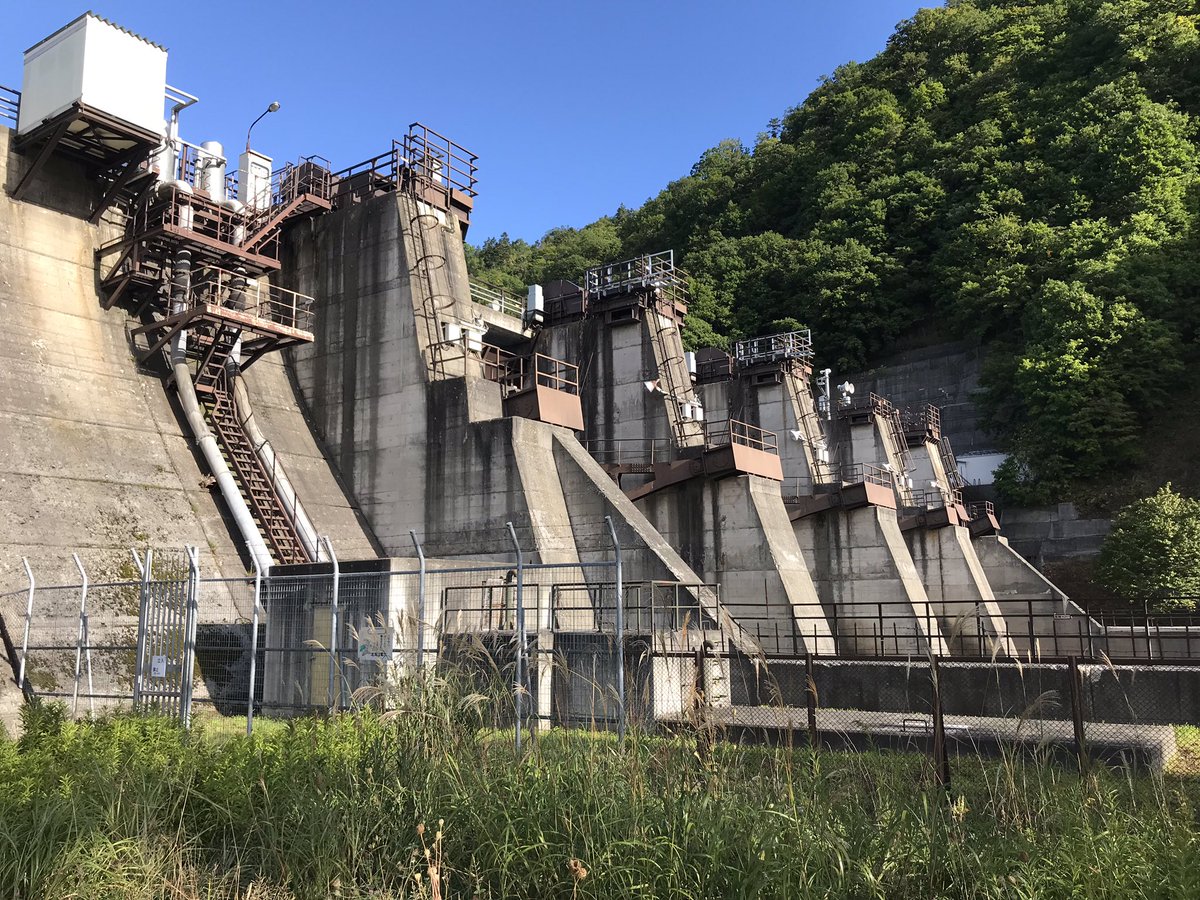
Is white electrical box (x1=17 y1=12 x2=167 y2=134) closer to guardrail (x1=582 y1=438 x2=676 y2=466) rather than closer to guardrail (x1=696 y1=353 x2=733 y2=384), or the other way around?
guardrail (x1=582 y1=438 x2=676 y2=466)

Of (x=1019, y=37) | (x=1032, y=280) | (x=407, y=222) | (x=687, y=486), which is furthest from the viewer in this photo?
(x=1019, y=37)

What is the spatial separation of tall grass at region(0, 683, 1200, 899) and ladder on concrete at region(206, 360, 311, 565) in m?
15.3

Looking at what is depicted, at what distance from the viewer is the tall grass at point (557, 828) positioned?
5398mm

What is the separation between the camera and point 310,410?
2864 cm

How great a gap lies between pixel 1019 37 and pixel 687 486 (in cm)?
5740

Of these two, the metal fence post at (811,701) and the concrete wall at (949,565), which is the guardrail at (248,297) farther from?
the concrete wall at (949,565)

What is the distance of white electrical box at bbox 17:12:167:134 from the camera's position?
2267 centimetres

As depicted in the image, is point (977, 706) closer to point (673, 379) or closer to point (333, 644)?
point (333, 644)

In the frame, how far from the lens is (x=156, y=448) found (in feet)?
75.6

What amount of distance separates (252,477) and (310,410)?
15.9 ft

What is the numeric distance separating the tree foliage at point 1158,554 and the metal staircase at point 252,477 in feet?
101

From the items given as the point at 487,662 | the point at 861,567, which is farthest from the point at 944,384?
the point at 487,662

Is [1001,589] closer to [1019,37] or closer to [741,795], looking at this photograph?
[741,795]

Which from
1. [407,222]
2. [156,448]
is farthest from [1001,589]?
[156,448]
